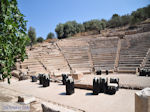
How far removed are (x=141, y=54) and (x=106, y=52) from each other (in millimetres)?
4617

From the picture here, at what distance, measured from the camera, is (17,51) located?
3711 millimetres

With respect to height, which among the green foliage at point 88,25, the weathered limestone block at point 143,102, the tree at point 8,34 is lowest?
the weathered limestone block at point 143,102

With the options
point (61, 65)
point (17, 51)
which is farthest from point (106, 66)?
point (17, 51)

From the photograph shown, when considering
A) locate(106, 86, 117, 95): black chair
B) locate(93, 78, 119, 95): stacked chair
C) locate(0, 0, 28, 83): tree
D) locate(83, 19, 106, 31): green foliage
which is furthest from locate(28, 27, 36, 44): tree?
locate(0, 0, 28, 83): tree

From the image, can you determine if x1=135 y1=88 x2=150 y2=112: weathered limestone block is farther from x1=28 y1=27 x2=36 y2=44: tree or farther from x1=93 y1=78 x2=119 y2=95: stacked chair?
x1=28 y1=27 x2=36 y2=44: tree

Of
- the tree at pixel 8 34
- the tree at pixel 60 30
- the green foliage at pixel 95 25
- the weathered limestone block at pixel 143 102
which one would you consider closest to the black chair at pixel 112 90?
the weathered limestone block at pixel 143 102

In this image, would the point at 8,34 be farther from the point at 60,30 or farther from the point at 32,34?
the point at 32,34

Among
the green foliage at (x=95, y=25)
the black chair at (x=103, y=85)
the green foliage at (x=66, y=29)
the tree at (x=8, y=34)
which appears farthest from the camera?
the green foliage at (x=95, y=25)

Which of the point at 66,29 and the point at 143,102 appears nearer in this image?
the point at 143,102

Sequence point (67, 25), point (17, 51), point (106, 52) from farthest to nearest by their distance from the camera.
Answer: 1. point (67, 25)
2. point (106, 52)
3. point (17, 51)

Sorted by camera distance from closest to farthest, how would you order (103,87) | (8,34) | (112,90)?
(8,34) → (112,90) → (103,87)

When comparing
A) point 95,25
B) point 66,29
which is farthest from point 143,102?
point 95,25

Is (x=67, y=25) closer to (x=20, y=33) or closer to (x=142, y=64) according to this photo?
(x=142, y=64)

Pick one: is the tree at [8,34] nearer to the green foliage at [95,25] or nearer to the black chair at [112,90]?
the black chair at [112,90]
